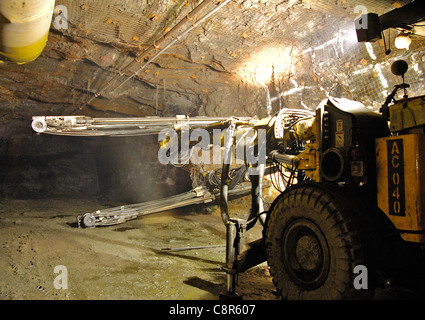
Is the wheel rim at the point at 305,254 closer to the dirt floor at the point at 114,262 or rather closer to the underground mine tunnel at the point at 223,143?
the underground mine tunnel at the point at 223,143

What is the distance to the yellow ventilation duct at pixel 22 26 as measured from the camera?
2.67 metres

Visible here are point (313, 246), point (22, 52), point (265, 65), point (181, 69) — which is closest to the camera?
point (313, 246)

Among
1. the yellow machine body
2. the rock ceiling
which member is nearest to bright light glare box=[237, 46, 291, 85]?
the rock ceiling

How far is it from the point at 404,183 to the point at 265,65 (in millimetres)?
6521

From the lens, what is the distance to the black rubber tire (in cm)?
227

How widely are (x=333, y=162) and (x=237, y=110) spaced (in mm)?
6773

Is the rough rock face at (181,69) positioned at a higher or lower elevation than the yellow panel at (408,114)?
higher

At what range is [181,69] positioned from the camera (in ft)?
27.5

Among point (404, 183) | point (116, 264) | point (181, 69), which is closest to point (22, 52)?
point (116, 264)

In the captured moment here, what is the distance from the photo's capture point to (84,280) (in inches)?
150

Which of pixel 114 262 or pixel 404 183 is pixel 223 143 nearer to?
pixel 114 262

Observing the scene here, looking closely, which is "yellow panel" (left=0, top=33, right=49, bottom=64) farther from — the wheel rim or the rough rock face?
the wheel rim

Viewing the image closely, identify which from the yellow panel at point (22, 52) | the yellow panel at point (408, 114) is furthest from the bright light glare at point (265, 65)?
the yellow panel at point (408, 114)
